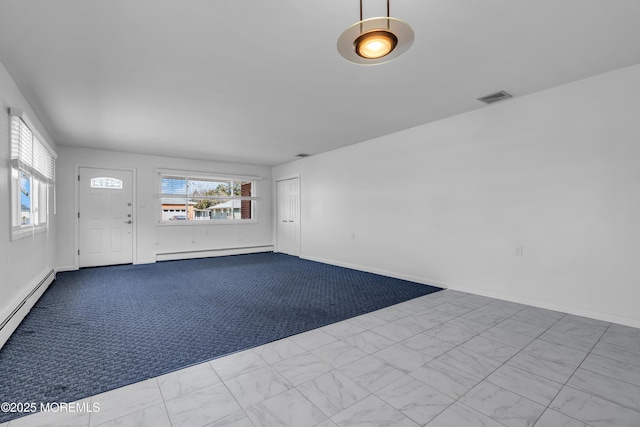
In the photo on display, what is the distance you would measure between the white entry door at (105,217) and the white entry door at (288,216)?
11.3 feet

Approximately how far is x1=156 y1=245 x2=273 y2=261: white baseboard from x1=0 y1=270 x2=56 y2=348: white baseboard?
2606 mm

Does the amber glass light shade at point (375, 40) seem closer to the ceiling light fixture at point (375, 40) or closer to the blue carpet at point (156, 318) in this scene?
the ceiling light fixture at point (375, 40)

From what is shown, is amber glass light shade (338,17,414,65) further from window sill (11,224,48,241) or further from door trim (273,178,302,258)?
door trim (273,178,302,258)

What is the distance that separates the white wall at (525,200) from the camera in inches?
113

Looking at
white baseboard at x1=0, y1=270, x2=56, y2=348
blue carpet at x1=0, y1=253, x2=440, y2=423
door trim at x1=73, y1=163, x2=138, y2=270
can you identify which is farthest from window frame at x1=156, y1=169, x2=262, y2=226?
white baseboard at x1=0, y1=270, x2=56, y2=348

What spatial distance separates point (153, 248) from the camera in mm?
6500

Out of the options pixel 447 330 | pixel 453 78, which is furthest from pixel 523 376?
pixel 453 78

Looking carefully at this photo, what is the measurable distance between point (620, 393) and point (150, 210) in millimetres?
7367

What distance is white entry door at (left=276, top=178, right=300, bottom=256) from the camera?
24.1 feet

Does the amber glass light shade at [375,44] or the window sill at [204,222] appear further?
the window sill at [204,222]

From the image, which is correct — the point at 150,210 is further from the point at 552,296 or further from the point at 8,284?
the point at 552,296

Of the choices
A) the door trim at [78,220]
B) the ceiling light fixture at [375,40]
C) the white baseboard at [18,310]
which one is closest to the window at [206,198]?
the door trim at [78,220]

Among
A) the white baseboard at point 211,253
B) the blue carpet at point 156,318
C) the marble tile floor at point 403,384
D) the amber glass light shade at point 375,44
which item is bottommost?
the marble tile floor at point 403,384

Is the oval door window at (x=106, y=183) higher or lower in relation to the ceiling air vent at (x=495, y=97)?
lower
